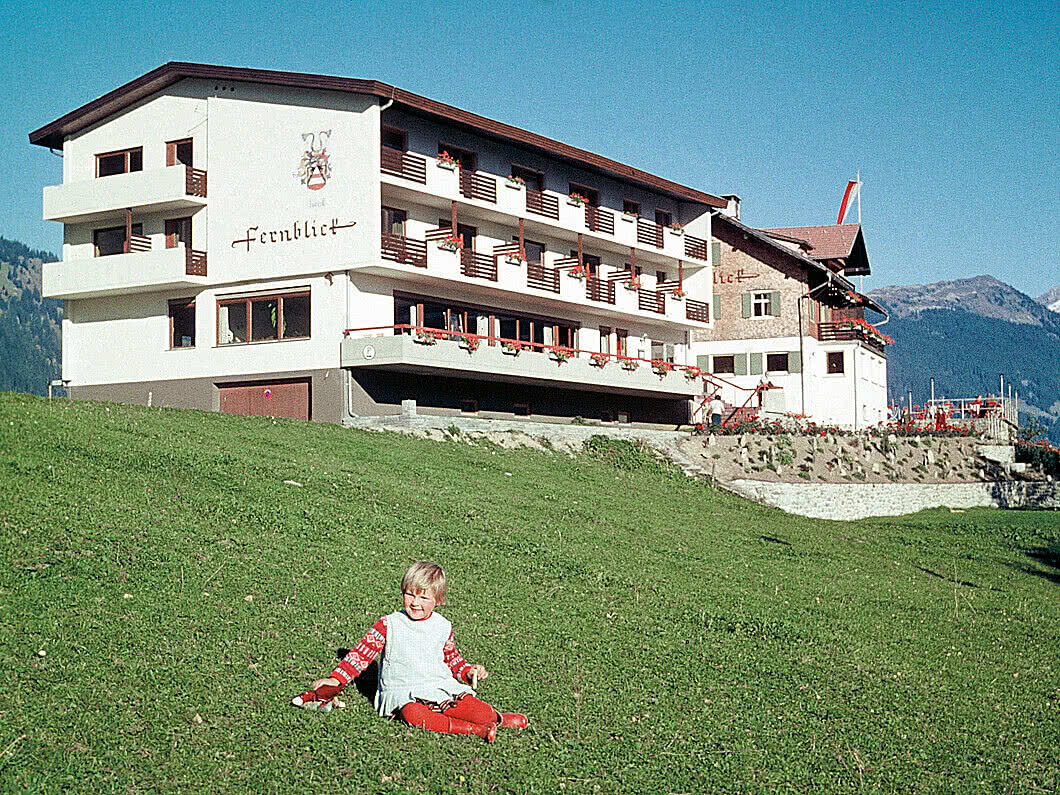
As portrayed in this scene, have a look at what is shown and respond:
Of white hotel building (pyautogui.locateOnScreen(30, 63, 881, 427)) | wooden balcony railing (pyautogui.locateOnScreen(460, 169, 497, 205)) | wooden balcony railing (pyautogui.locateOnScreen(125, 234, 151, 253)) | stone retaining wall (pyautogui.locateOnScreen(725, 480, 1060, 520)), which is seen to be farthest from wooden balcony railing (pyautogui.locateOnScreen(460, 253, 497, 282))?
stone retaining wall (pyautogui.locateOnScreen(725, 480, 1060, 520))

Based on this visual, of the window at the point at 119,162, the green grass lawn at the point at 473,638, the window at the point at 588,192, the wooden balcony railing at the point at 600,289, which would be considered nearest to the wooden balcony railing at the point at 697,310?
the wooden balcony railing at the point at 600,289

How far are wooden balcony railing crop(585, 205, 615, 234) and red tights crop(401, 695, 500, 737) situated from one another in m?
39.8

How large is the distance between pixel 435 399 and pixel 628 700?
29114 mm

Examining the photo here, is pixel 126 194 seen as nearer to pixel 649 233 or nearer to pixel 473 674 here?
pixel 649 233

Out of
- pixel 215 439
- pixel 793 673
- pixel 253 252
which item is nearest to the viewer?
pixel 793 673

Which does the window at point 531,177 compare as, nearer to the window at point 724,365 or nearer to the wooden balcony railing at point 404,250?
the wooden balcony railing at point 404,250

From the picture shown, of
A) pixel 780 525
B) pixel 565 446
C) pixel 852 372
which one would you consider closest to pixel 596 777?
pixel 780 525

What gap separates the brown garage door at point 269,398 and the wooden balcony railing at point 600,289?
14.2 meters

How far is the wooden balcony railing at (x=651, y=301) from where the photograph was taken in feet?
168

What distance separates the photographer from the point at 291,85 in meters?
38.1

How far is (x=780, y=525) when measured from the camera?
26422 mm

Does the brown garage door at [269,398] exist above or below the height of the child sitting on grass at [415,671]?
above

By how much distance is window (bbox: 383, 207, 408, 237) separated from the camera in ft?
127

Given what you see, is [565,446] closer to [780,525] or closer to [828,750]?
[780,525]
